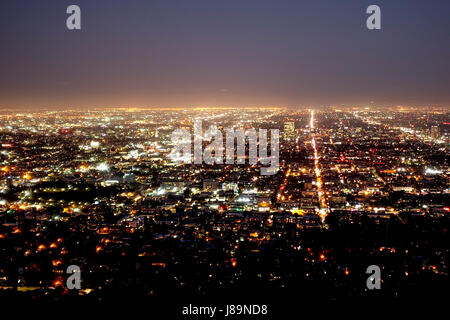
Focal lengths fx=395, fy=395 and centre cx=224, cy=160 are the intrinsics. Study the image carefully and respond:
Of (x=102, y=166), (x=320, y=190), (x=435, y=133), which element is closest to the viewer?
(x=320, y=190)

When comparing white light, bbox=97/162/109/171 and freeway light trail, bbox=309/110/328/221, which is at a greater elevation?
white light, bbox=97/162/109/171

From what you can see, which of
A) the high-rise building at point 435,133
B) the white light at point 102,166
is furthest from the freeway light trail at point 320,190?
the high-rise building at point 435,133

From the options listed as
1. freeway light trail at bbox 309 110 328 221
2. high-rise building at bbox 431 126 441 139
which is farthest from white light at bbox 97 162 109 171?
high-rise building at bbox 431 126 441 139

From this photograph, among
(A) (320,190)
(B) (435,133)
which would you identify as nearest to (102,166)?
(A) (320,190)

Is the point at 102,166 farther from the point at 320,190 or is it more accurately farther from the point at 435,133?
the point at 435,133

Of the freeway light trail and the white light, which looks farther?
the white light

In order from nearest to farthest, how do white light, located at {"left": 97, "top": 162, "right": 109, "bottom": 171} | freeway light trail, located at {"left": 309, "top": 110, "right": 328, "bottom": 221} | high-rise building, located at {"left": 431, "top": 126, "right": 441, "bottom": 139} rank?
1. freeway light trail, located at {"left": 309, "top": 110, "right": 328, "bottom": 221}
2. white light, located at {"left": 97, "top": 162, "right": 109, "bottom": 171}
3. high-rise building, located at {"left": 431, "top": 126, "right": 441, "bottom": 139}

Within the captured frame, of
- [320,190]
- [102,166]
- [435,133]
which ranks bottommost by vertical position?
[320,190]

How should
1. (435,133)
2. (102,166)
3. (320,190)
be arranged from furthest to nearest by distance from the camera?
1. (435,133)
2. (102,166)
3. (320,190)

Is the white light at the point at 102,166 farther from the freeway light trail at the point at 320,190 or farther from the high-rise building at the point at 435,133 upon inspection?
the high-rise building at the point at 435,133

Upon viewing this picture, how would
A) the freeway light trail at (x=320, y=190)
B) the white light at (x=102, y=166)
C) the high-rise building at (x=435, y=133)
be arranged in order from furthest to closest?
the high-rise building at (x=435, y=133) → the white light at (x=102, y=166) → the freeway light trail at (x=320, y=190)

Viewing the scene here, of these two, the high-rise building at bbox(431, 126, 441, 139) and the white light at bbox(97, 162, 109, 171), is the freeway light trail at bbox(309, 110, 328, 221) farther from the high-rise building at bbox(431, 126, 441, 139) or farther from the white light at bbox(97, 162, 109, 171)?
the high-rise building at bbox(431, 126, 441, 139)
